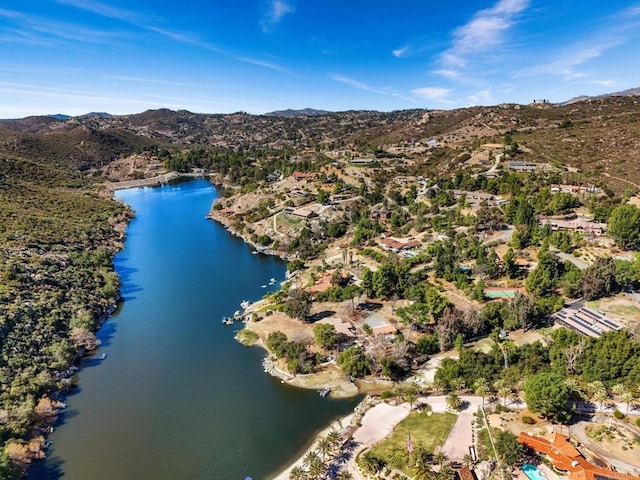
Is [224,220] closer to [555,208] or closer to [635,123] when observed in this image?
[555,208]

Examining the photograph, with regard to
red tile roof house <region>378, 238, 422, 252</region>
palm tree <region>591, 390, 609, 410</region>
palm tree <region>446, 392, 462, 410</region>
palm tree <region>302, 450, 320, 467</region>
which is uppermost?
→ red tile roof house <region>378, 238, 422, 252</region>

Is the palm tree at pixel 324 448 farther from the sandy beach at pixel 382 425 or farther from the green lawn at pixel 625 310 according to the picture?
the green lawn at pixel 625 310

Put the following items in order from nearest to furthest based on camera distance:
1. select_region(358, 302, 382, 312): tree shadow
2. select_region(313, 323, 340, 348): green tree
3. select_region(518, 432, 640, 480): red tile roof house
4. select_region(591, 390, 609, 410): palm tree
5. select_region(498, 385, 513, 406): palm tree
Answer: select_region(518, 432, 640, 480): red tile roof house < select_region(591, 390, 609, 410): palm tree < select_region(498, 385, 513, 406): palm tree < select_region(313, 323, 340, 348): green tree < select_region(358, 302, 382, 312): tree shadow

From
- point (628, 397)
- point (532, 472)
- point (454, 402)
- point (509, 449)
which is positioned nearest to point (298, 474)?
point (454, 402)

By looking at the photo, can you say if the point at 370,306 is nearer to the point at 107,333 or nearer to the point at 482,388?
the point at 482,388

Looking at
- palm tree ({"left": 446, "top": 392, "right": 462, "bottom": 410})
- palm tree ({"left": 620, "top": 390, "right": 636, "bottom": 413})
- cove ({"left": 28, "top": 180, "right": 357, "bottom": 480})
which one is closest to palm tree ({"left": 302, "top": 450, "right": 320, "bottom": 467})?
cove ({"left": 28, "top": 180, "right": 357, "bottom": 480})

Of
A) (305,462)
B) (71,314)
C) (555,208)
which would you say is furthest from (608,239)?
(71,314)

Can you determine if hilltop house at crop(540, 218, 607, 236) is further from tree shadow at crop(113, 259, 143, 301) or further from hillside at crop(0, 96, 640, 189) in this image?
tree shadow at crop(113, 259, 143, 301)
